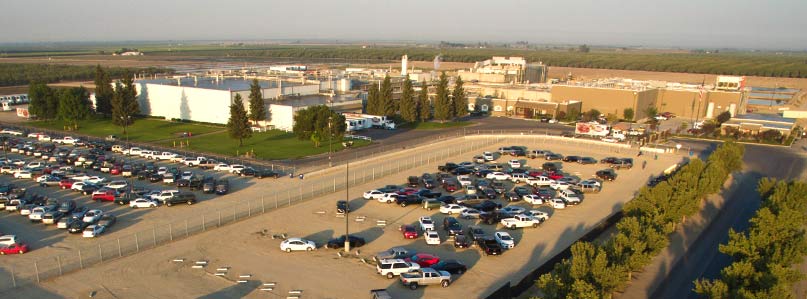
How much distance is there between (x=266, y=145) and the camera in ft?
174

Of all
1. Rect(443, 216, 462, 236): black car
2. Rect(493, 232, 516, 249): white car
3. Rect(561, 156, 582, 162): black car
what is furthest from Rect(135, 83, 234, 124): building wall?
Rect(493, 232, 516, 249): white car

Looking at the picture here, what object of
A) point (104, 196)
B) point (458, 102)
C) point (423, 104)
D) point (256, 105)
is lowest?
point (104, 196)

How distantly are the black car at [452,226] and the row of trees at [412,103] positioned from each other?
38.5 metres

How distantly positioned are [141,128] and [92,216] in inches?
1510

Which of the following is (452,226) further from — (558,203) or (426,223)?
(558,203)

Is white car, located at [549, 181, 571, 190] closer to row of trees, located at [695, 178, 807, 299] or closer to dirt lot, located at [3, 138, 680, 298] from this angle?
dirt lot, located at [3, 138, 680, 298]

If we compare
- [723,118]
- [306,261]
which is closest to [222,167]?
[306,261]

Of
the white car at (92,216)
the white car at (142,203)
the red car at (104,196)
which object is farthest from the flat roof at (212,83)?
the white car at (92,216)

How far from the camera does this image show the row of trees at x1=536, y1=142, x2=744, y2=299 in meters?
18.7

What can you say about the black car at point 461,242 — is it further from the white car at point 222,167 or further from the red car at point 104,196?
the red car at point 104,196

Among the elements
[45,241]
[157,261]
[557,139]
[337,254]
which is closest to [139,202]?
[45,241]

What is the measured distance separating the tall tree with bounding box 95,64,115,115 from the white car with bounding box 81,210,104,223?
4363 centimetres

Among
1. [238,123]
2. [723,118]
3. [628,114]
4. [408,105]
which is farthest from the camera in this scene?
[628,114]

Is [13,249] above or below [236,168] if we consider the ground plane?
below
